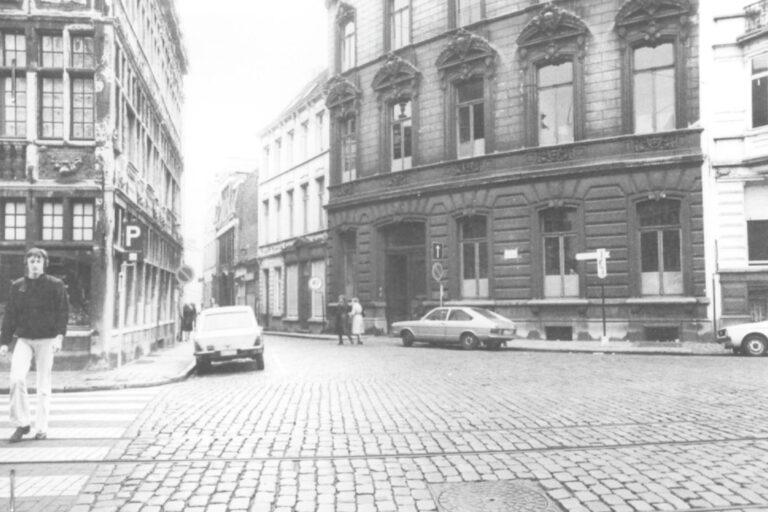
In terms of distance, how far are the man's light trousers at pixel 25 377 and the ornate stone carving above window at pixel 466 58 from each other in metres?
22.6

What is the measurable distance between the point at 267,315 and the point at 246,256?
10567 mm

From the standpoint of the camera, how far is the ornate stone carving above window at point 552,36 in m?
25.8

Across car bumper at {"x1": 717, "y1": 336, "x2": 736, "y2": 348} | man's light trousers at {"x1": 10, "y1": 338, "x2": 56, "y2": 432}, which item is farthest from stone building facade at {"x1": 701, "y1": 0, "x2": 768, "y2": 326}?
man's light trousers at {"x1": 10, "y1": 338, "x2": 56, "y2": 432}

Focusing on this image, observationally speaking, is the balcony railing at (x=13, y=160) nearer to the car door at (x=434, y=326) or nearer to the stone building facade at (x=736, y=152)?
the car door at (x=434, y=326)

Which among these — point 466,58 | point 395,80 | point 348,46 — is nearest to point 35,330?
point 466,58

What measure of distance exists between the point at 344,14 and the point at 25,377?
30.1m

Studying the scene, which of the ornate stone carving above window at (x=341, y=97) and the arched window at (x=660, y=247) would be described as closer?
the arched window at (x=660, y=247)

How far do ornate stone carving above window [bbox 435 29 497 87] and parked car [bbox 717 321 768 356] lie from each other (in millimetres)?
13266

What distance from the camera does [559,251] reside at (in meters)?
26.2

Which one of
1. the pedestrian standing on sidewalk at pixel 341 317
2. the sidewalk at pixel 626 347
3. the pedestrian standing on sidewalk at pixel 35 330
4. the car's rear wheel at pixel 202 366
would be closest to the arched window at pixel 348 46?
the pedestrian standing on sidewalk at pixel 341 317

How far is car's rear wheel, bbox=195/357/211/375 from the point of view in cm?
1772

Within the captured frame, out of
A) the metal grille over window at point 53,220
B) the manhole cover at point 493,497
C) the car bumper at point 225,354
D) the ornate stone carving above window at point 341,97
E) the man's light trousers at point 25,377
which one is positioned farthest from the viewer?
the ornate stone carving above window at point 341,97

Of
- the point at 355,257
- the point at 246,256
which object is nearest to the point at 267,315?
the point at 246,256

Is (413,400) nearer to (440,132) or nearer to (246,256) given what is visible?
(440,132)
